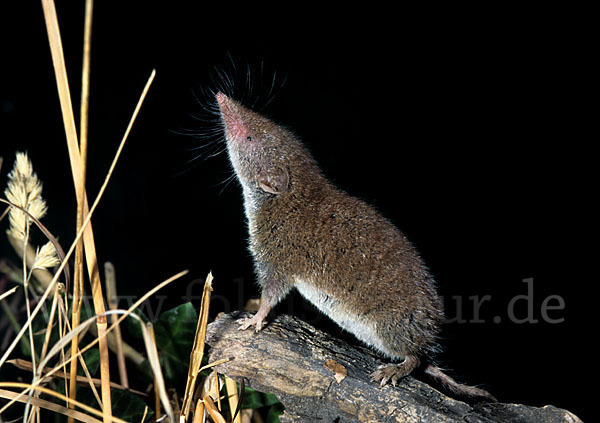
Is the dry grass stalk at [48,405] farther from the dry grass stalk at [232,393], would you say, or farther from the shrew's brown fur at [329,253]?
the shrew's brown fur at [329,253]

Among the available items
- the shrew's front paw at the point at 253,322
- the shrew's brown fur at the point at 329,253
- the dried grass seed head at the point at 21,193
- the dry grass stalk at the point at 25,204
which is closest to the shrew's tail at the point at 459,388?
the shrew's brown fur at the point at 329,253

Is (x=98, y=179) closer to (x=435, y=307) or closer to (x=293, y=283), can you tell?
(x=293, y=283)

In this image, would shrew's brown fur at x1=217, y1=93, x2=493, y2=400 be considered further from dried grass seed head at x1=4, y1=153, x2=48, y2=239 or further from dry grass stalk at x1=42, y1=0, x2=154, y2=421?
dried grass seed head at x1=4, y1=153, x2=48, y2=239

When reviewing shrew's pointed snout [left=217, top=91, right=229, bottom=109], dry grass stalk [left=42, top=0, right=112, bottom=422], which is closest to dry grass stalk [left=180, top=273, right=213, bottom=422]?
dry grass stalk [left=42, top=0, right=112, bottom=422]

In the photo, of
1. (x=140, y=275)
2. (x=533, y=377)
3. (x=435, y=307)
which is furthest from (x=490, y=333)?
(x=140, y=275)

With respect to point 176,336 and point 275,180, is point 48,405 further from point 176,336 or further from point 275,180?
point 275,180

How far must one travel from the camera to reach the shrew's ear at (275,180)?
6.71 ft

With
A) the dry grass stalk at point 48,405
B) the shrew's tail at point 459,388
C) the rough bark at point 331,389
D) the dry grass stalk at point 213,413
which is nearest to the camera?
the dry grass stalk at point 48,405

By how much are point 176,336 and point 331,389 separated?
25.5 inches

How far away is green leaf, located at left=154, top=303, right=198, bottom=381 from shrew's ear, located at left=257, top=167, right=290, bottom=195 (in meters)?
0.49

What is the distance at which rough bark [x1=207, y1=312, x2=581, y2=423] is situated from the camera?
5.57 ft

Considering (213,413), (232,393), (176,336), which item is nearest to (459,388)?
(232,393)

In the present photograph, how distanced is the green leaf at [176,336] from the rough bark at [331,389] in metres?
0.27

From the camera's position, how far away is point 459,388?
6.37 feet
